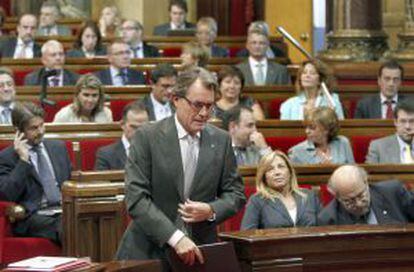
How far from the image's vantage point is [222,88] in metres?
9.41

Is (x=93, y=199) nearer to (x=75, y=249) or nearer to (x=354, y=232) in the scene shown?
(x=75, y=249)

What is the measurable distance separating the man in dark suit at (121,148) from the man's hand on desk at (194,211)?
298 cm

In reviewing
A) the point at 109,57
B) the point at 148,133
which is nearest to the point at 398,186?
the point at 148,133

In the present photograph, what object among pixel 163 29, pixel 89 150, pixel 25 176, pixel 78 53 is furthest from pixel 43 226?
pixel 163 29

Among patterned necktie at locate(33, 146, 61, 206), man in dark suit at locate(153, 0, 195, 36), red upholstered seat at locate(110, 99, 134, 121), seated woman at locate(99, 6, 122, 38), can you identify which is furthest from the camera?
seated woman at locate(99, 6, 122, 38)

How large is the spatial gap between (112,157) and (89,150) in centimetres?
50

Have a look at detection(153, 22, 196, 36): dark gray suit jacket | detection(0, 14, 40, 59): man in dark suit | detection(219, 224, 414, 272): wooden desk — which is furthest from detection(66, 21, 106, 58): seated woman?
detection(219, 224, 414, 272): wooden desk

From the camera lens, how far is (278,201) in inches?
245

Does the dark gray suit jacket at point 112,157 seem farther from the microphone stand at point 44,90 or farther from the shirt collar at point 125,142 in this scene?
the microphone stand at point 44,90

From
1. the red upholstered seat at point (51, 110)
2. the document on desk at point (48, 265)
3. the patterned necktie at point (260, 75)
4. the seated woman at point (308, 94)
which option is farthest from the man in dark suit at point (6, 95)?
the document on desk at point (48, 265)

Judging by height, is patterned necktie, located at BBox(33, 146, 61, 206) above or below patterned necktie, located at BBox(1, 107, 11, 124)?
below

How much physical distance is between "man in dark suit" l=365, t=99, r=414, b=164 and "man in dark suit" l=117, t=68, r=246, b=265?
11.3 feet

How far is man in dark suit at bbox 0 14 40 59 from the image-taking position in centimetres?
1251

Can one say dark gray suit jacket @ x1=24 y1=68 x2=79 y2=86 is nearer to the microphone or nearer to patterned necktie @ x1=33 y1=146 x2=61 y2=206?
the microphone
